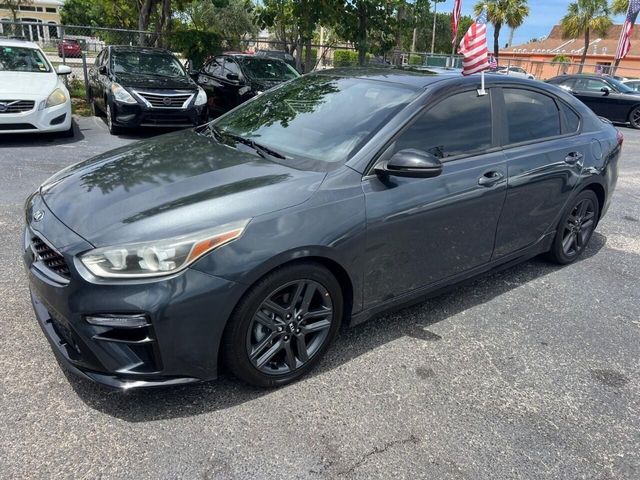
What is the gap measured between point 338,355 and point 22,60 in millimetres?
8614

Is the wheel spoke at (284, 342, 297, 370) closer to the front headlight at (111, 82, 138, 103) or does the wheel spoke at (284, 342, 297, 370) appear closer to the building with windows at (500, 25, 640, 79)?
the front headlight at (111, 82, 138, 103)

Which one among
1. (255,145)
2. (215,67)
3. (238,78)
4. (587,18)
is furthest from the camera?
(587,18)

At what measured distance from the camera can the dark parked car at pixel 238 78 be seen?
1049 cm

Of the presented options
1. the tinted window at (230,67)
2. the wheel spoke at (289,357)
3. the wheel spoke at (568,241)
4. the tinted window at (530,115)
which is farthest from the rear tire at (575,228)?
the tinted window at (230,67)

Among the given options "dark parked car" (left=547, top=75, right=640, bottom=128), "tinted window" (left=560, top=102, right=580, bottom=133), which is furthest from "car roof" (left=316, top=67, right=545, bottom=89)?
"dark parked car" (left=547, top=75, right=640, bottom=128)

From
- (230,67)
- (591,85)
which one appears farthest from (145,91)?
(591,85)

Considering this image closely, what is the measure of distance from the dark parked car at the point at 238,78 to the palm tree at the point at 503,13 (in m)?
33.6

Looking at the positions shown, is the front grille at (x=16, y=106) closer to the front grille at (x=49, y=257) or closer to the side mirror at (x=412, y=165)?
the front grille at (x=49, y=257)

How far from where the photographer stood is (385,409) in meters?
2.64

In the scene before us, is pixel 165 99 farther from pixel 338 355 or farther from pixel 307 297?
pixel 307 297

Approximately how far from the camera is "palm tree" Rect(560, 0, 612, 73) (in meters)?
39.2

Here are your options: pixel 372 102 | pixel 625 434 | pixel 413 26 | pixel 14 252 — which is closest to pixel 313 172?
pixel 372 102

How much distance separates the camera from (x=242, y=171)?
2.86 meters

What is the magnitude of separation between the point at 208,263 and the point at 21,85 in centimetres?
735
